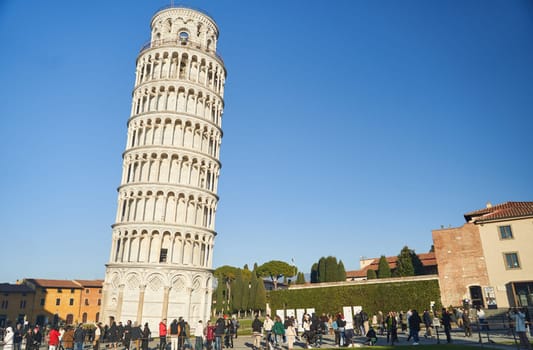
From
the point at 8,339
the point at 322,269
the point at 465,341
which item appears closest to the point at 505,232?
the point at 465,341

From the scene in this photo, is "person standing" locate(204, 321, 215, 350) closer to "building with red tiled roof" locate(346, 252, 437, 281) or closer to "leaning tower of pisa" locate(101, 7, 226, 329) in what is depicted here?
"leaning tower of pisa" locate(101, 7, 226, 329)

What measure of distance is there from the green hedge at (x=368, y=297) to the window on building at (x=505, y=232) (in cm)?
775

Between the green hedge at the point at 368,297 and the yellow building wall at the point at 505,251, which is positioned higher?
the yellow building wall at the point at 505,251

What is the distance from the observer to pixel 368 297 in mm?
40344

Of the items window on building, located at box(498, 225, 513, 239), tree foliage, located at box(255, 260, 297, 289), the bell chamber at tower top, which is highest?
the bell chamber at tower top

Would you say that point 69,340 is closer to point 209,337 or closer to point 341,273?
point 209,337

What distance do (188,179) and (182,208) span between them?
3357 mm

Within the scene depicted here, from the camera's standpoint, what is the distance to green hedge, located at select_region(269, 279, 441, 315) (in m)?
37.2

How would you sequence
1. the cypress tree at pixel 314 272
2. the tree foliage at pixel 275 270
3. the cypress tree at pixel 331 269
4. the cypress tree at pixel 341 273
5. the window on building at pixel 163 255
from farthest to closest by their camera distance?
the tree foliage at pixel 275 270 → the cypress tree at pixel 314 272 → the cypress tree at pixel 331 269 → the cypress tree at pixel 341 273 → the window on building at pixel 163 255

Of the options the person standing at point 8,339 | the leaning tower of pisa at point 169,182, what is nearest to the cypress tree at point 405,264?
the leaning tower of pisa at point 169,182

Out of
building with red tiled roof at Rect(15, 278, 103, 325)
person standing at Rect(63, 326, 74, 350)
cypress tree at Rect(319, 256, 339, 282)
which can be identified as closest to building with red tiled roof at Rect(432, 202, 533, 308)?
cypress tree at Rect(319, 256, 339, 282)

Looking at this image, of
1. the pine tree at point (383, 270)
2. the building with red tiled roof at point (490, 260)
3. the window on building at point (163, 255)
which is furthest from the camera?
the pine tree at point (383, 270)

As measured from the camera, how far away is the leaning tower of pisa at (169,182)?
123 ft

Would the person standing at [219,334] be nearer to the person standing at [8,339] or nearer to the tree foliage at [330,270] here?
the person standing at [8,339]
